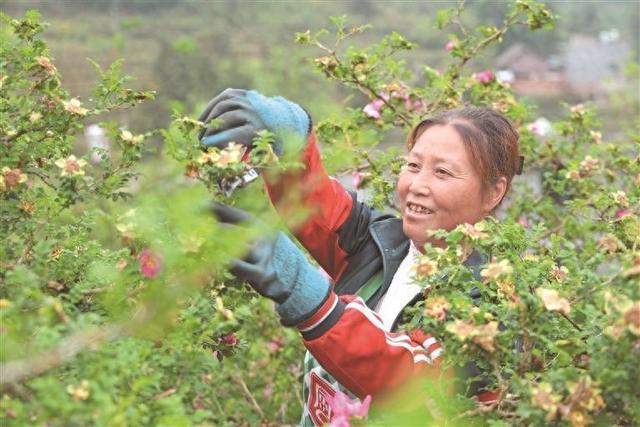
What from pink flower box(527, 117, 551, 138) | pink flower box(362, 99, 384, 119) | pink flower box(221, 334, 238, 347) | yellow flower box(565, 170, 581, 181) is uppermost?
pink flower box(221, 334, 238, 347)

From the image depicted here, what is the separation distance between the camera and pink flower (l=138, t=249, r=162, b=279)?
42.4 inches

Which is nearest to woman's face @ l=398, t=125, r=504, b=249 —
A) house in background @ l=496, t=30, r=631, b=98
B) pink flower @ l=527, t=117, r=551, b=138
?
pink flower @ l=527, t=117, r=551, b=138

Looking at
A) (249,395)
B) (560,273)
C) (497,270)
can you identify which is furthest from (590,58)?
(497,270)

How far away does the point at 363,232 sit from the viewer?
1.74 metres

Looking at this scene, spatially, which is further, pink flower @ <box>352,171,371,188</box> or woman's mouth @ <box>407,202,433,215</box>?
pink flower @ <box>352,171,371,188</box>

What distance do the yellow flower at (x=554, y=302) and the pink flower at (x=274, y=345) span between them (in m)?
1.34

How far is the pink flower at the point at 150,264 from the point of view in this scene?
108 centimetres

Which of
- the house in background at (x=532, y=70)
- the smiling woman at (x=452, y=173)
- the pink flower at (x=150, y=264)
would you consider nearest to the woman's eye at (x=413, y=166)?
the smiling woman at (x=452, y=173)

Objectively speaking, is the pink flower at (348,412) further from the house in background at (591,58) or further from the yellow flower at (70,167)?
the house in background at (591,58)

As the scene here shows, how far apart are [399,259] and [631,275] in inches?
23.5

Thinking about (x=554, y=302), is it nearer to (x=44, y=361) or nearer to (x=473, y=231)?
(x=473, y=231)

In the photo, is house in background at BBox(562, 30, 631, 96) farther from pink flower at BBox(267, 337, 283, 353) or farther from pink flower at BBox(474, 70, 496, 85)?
pink flower at BBox(267, 337, 283, 353)

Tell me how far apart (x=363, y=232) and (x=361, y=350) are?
0.43m

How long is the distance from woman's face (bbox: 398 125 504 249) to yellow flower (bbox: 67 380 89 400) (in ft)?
2.65
